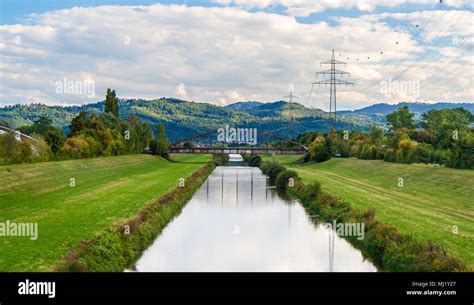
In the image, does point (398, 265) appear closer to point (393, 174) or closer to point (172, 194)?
point (172, 194)

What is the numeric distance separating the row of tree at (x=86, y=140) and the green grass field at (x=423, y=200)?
28.0 m

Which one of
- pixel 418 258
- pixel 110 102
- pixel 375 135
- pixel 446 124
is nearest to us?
pixel 418 258

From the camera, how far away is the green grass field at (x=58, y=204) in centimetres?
2019

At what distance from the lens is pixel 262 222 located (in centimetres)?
3738

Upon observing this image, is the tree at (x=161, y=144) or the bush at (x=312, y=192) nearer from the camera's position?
the bush at (x=312, y=192)

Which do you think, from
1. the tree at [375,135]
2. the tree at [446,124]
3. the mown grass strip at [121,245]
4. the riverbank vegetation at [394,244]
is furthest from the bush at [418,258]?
the tree at [375,135]

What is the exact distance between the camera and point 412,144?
66562 millimetres

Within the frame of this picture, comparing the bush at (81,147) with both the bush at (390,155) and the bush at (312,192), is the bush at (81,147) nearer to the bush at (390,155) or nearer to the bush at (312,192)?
the bush at (312,192)

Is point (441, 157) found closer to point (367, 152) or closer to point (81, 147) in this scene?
point (367, 152)

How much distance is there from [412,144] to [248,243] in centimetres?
4321

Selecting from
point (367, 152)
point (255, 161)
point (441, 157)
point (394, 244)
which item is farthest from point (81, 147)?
point (255, 161)

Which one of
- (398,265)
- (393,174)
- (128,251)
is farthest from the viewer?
(393,174)
